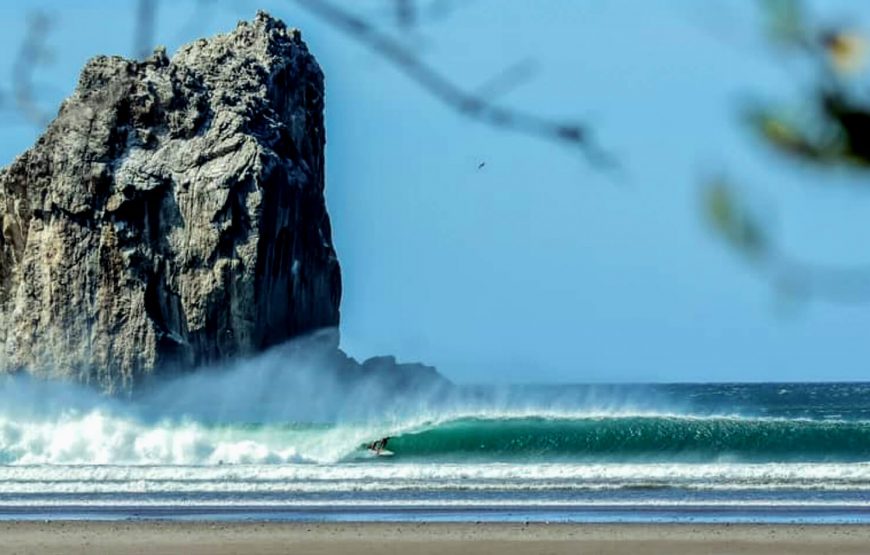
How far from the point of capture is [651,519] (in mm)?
18672

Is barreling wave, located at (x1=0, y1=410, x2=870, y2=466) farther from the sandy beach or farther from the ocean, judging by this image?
the sandy beach

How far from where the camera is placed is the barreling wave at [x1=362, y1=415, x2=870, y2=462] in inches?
1353

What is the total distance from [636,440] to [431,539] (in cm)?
2266

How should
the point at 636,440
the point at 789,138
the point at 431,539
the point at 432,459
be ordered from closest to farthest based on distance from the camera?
1. the point at 789,138
2. the point at 431,539
3. the point at 432,459
4. the point at 636,440

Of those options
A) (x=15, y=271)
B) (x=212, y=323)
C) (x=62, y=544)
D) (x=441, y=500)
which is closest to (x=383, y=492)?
(x=441, y=500)

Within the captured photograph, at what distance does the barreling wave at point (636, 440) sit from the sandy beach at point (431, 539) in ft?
48.1

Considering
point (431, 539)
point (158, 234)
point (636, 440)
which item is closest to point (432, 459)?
point (636, 440)

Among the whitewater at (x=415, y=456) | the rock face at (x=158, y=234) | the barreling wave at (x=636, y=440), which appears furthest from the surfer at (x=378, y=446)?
the rock face at (x=158, y=234)

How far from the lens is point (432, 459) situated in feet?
112

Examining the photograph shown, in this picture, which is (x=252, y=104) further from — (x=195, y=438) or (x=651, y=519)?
(x=651, y=519)

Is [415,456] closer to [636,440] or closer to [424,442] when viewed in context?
[424,442]

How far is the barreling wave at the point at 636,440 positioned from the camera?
34.4 meters

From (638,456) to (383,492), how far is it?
40.6ft

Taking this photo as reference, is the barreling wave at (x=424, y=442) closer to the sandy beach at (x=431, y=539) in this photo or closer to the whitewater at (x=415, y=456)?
the whitewater at (x=415, y=456)
